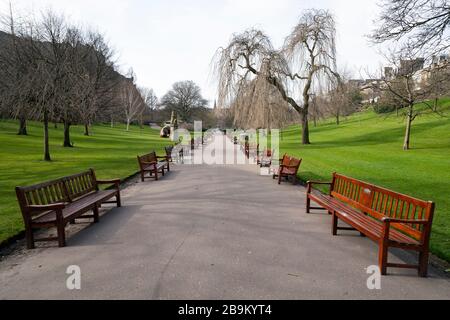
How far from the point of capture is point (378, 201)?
533cm

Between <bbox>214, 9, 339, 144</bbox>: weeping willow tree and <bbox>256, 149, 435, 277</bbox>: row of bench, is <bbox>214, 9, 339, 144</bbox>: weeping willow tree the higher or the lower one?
the higher one

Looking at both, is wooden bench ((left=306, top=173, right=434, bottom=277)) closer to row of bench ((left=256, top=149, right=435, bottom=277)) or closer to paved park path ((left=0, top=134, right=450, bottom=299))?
row of bench ((left=256, top=149, right=435, bottom=277))

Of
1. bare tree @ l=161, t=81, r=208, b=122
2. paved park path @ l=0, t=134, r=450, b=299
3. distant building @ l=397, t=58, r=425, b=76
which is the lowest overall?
paved park path @ l=0, t=134, r=450, b=299

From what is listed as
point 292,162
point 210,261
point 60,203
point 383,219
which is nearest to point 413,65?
point 292,162

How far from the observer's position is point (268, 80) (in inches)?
748

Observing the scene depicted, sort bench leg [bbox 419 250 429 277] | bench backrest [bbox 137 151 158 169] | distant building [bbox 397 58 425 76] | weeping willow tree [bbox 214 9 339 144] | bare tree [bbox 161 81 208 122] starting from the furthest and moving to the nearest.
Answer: bare tree [bbox 161 81 208 122], weeping willow tree [bbox 214 9 339 144], bench backrest [bbox 137 151 158 169], distant building [bbox 397 58 425 76], bench leg [bbox 419 250 429 277]

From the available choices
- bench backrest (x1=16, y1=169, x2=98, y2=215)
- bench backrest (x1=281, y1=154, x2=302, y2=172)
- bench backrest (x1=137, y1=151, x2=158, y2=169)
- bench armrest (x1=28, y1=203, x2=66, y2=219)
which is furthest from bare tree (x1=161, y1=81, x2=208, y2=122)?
bench armrest (x1=28, y1=203, x2=66, y2=219)

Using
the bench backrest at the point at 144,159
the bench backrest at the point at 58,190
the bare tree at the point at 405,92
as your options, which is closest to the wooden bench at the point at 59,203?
the bench backrest at the point at 58,190

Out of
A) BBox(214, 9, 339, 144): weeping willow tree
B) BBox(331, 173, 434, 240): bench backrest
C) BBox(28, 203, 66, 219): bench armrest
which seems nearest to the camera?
BBox(331, 173, 434, 240): bench backrest

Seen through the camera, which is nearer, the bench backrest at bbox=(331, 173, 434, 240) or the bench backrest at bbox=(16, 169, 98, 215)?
the bench backrest at bbox=(331, 173, 434, 240)

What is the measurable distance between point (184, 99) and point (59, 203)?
267ft

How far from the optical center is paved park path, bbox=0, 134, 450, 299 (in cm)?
344

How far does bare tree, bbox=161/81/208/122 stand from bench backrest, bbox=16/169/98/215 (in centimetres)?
7592

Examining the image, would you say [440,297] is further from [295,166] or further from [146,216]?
[295,166]
